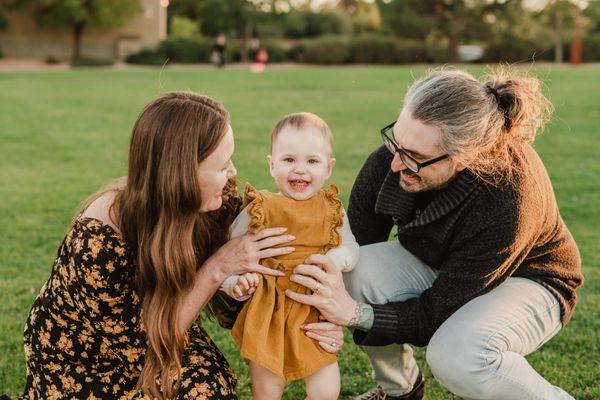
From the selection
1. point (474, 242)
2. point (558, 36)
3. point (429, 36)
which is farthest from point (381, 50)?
point (474, 242)

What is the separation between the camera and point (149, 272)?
2.64 m

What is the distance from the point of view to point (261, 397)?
295 centimetres

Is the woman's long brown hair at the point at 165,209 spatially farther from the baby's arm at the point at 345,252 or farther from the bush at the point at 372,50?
the bush at the point at 372,50

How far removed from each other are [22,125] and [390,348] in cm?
1112

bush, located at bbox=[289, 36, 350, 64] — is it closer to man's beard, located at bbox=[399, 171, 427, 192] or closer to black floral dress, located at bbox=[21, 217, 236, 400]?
man's beard, located at bbox=[399, 171, 427, 192]

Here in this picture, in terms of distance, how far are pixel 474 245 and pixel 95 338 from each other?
142 centimetres

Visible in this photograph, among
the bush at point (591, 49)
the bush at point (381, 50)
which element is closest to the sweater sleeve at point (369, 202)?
the bush at point (381, 50)

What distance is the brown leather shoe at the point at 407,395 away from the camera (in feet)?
11.0

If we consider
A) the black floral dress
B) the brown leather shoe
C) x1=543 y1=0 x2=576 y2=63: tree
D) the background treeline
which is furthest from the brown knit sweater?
x1=543 y1=0 x2=576 y2=63: tree

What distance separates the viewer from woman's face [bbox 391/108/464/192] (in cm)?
277

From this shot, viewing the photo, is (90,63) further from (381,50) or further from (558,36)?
(558,36)

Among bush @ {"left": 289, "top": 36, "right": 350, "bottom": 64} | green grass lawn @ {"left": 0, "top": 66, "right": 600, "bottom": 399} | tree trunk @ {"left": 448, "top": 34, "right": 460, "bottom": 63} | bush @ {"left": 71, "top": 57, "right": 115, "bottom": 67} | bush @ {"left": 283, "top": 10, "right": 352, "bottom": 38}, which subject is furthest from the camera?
bush @ {"left": 283, "top": 10, "right": 352, "bottom": 38}

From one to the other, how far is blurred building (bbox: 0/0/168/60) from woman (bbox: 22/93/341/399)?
43.5 meters

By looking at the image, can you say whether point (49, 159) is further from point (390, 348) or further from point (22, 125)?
point (390, 348)
